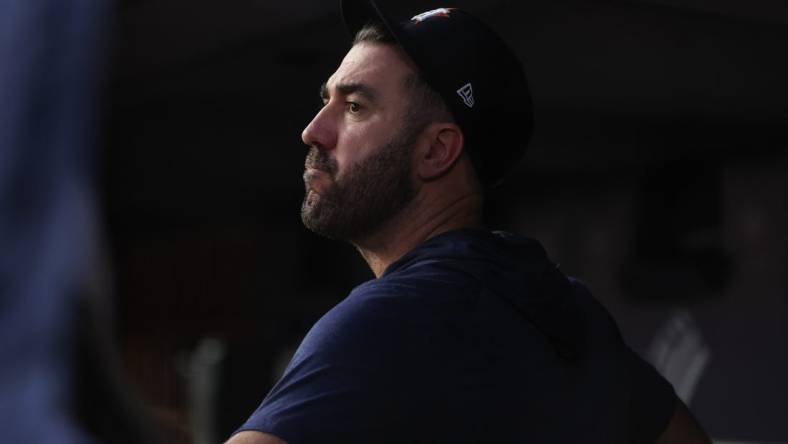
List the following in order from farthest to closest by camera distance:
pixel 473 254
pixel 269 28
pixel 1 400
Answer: pixel 269 28, pixel 473 254, pixel 1 400

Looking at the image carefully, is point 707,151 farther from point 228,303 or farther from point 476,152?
point 476,152

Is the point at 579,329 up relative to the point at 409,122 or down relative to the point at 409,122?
down

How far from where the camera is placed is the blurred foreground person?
490 millimetres

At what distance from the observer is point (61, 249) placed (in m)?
0.49

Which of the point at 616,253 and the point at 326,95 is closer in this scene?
the point at 326,95

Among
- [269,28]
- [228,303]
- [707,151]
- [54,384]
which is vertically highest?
[54,384]

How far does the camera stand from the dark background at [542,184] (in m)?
4.47

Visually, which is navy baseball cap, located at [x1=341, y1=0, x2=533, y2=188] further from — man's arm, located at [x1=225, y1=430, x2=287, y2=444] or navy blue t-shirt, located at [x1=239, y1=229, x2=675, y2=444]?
man's arm, located at [x1=225, y1=430, x2=287, y2=444]

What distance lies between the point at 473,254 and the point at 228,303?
8.46m

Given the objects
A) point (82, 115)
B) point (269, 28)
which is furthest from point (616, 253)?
point (82, 115)

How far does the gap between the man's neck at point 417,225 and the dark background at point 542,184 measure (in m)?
1.96

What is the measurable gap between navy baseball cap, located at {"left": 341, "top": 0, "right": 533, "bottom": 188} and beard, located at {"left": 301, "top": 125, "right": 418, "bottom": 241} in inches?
3.2

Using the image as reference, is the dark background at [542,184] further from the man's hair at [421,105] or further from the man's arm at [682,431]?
the man's arm at [682,431]

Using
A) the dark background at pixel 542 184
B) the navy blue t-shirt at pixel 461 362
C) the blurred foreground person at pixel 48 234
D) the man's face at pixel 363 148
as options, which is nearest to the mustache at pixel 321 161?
the man's face at pixel 363 148
